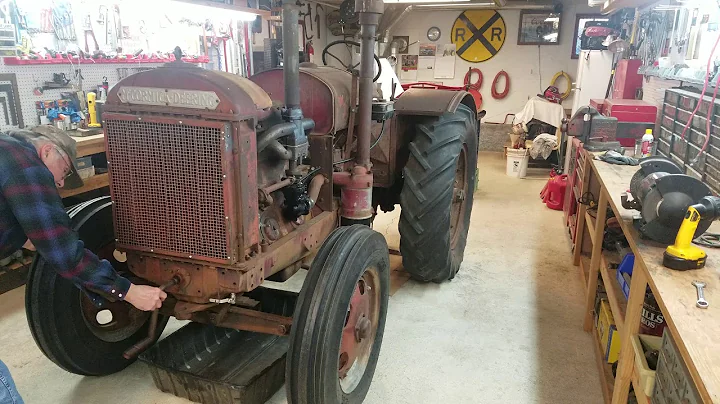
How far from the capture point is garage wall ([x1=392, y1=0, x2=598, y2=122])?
7668 mm

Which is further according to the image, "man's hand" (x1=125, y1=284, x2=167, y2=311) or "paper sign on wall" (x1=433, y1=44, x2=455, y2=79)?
"paper sign on wall" (x1=433, y1=44, x2=455, y2=79)

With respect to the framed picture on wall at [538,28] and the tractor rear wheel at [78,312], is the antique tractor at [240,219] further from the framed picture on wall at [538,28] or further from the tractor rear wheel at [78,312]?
the framed picture on wall at [538,28]

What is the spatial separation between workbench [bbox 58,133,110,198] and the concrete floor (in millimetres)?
683

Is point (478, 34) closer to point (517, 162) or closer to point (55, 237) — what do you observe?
point (517, 162)

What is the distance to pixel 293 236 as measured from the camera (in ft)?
6.62

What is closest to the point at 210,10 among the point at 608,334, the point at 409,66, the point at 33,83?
the point at 33,83

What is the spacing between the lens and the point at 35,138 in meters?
1.62

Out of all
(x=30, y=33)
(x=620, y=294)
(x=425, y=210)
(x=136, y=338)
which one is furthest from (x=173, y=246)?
(x=30, y=33)

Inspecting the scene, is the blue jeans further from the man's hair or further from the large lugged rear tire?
the large lugged rear tire

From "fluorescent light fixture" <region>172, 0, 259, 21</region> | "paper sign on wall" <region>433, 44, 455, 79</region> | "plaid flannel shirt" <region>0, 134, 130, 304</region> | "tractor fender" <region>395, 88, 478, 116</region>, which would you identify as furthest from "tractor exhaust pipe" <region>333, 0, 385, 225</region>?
"paper sign on wall" <region>433, 44, 455, 79</region>

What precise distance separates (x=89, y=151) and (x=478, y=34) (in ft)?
20.5

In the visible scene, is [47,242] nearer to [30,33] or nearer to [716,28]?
[30,33]

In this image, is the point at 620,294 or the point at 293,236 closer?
the point at 293,236

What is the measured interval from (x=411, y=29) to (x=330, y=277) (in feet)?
23.4
